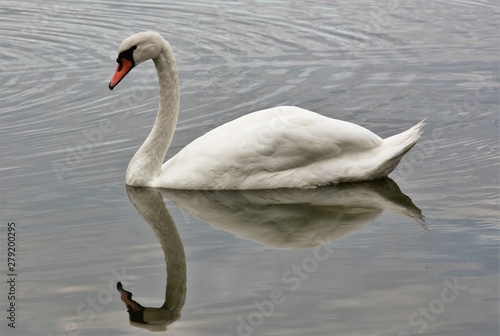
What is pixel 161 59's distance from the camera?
11.6 meters

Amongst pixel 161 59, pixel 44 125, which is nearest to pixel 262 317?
pixel 161 59

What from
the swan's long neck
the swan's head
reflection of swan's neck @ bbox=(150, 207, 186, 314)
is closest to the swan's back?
the swan's long neck

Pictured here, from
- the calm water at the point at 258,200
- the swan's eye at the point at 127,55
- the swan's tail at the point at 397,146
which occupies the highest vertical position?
the swan's eye at the point at 127,55

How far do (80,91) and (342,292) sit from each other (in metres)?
7.23

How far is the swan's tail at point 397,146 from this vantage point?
1096 cm

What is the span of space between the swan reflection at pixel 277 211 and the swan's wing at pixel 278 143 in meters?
0.27

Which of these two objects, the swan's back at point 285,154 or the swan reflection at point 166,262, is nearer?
the swan reflection at point 166,262

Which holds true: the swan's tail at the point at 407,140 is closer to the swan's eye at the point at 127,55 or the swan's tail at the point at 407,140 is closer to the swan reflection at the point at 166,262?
the swan reflection at the point at 166,262

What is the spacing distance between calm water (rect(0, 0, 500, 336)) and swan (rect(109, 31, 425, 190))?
0.51 feet

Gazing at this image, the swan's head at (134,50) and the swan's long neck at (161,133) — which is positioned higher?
the swan's head at (134,50)

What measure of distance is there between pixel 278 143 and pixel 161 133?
137 centimetres

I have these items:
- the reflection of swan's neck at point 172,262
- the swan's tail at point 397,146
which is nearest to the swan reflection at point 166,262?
the reflection of swan's neck at point 172,262

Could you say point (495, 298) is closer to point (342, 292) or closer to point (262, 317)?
point (342, 292)

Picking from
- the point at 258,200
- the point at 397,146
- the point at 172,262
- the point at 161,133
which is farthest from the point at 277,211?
the point at 161,133
